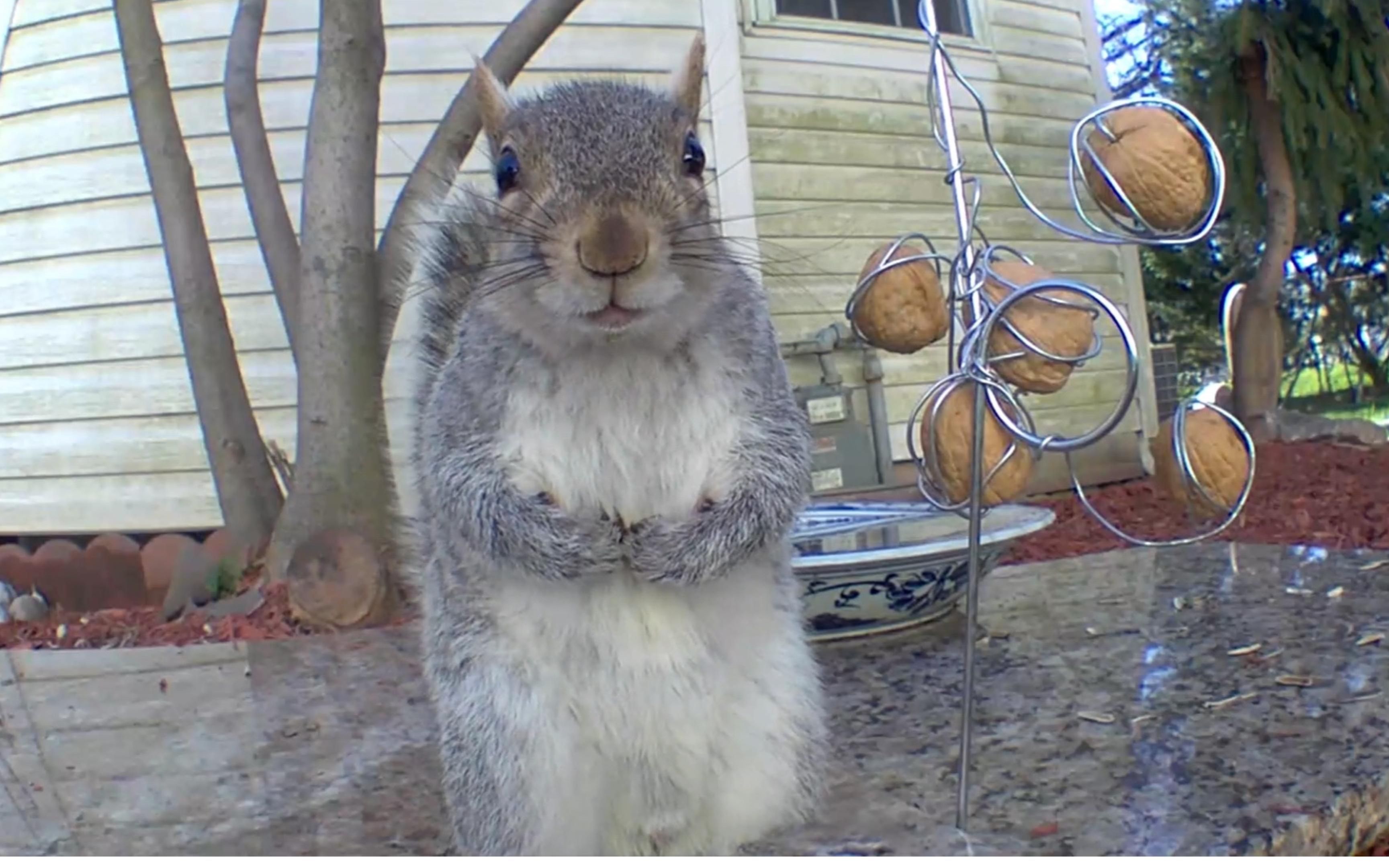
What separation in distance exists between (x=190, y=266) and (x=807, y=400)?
1.39 m

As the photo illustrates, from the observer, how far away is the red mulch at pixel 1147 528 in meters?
1.87

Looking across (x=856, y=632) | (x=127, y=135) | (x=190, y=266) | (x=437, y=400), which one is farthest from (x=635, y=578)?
(x=127, y=135)

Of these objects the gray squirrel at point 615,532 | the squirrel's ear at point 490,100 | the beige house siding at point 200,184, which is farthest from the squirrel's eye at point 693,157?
the beige house siding at point 200,184

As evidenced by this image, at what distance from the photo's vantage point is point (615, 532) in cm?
65

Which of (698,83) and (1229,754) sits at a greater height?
(698,83)

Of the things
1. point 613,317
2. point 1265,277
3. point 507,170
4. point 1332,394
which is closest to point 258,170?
point 507,170

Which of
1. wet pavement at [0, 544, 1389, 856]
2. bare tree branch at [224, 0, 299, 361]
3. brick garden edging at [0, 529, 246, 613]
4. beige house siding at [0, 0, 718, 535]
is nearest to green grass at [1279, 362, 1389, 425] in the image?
beige house siding at [0, 0, 718, 535]

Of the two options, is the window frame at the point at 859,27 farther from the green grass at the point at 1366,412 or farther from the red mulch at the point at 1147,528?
the green grass at the point at 1366,412

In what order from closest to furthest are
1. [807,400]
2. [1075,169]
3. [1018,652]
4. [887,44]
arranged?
1. [1075,169]
2. [1018,652]
3. [807,400]
4. [887,44]

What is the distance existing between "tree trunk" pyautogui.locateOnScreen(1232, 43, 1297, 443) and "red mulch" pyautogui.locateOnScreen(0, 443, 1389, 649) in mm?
169

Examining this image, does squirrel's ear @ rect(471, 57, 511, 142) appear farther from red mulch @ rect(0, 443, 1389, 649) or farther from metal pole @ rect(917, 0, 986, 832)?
red mulch @ rect(0, 443, 1389, 649)

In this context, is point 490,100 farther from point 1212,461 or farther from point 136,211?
point 136,211

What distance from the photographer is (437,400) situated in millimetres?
752

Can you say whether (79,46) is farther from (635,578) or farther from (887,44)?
(635,578)
